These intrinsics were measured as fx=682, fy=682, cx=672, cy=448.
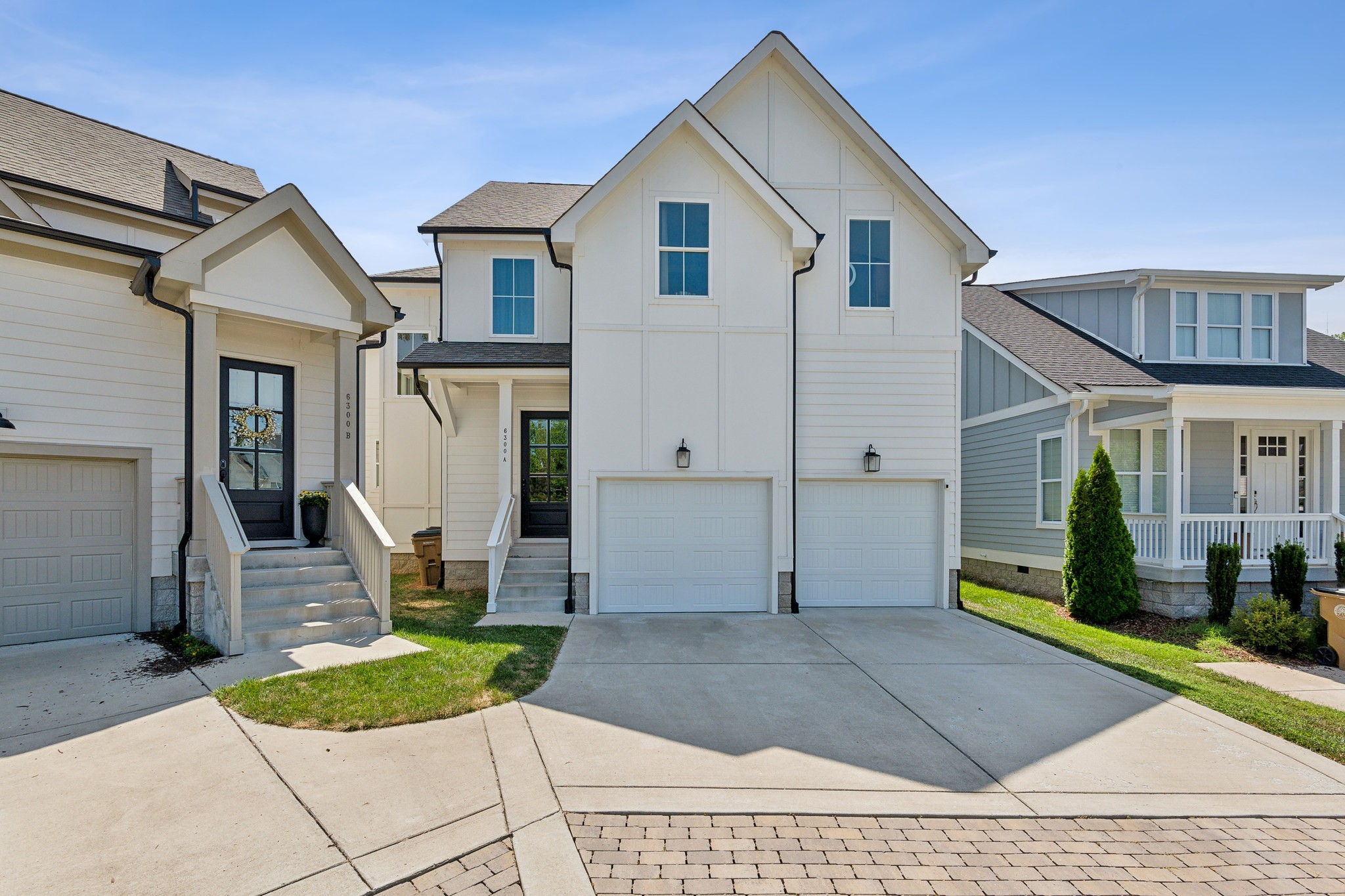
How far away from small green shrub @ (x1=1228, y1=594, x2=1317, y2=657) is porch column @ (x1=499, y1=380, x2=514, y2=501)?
1071cm

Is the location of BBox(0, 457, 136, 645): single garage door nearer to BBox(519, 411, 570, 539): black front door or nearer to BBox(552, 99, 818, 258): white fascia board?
BBox(519, 411, 570, 539): black front door

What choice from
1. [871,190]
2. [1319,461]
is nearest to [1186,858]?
[871,190]

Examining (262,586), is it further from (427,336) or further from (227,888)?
(427,336)

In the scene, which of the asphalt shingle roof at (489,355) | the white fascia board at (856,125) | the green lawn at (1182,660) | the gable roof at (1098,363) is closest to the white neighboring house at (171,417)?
the asphalt shingle roof at (489,355)

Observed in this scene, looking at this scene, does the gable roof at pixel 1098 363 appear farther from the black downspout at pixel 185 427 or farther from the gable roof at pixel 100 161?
the gable roof at pixel 100 161

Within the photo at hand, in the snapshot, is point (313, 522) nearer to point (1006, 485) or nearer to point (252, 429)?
point (252, 429)

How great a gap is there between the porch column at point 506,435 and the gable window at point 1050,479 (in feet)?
32.2

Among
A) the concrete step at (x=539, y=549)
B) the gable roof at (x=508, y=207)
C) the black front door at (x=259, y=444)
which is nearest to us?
the black front door at (x=259, y=444)

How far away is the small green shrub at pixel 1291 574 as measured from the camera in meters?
10.0

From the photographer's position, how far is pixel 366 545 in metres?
8.52

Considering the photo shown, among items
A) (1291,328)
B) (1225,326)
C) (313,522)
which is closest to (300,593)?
(313,522)

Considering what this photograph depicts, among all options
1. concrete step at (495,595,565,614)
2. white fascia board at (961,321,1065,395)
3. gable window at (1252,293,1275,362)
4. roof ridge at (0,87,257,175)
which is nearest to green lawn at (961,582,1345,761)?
white fascia board at (961,321,1065,395)

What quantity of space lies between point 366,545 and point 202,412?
2.36 meters

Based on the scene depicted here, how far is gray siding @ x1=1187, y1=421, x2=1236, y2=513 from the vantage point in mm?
12859
